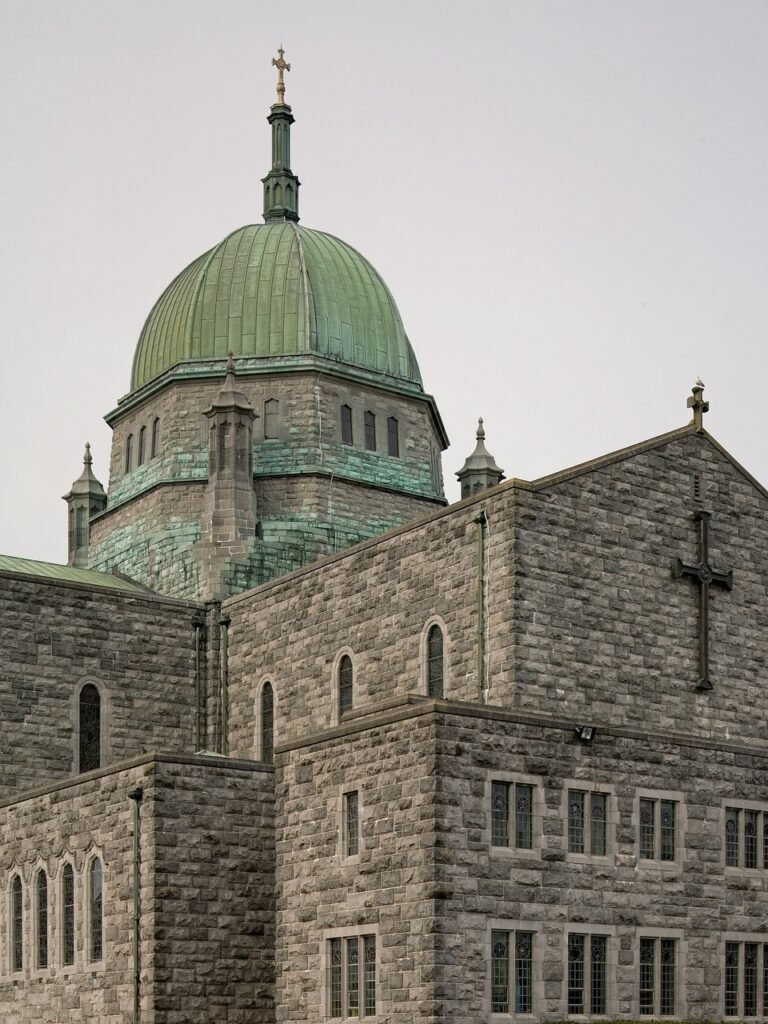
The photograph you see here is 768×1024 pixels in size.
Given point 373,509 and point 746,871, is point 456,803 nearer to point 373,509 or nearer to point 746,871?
point 746,871

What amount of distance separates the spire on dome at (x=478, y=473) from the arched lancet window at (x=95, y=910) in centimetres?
2196

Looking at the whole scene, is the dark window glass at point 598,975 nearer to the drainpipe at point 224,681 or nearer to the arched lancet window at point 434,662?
the arched lancet window at point 434,662

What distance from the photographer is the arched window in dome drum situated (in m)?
53.5

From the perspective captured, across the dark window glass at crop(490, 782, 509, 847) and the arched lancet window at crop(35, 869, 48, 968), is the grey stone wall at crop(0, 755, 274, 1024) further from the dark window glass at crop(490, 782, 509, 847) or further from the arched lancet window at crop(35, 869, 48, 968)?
the dark window glass at crop(490, 782, 509, 847)

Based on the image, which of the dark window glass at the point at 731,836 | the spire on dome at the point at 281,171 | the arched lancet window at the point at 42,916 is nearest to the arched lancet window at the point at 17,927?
the arched lancet window at the point at 42,916

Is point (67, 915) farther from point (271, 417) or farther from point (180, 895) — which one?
point (271, 417)

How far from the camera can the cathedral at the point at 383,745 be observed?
33.0 metres

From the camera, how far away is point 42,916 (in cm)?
3972

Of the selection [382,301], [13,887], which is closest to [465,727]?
[13,887]

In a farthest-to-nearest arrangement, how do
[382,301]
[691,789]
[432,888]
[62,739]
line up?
1. [382,301]
2. [62,739]
3. [691,789]
4. [432,888]

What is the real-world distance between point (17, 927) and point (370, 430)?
19020 mm

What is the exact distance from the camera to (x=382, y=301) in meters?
55.6

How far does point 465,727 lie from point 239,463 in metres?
19.3

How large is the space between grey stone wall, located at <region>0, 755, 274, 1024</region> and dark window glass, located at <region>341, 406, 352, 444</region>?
675 inches
